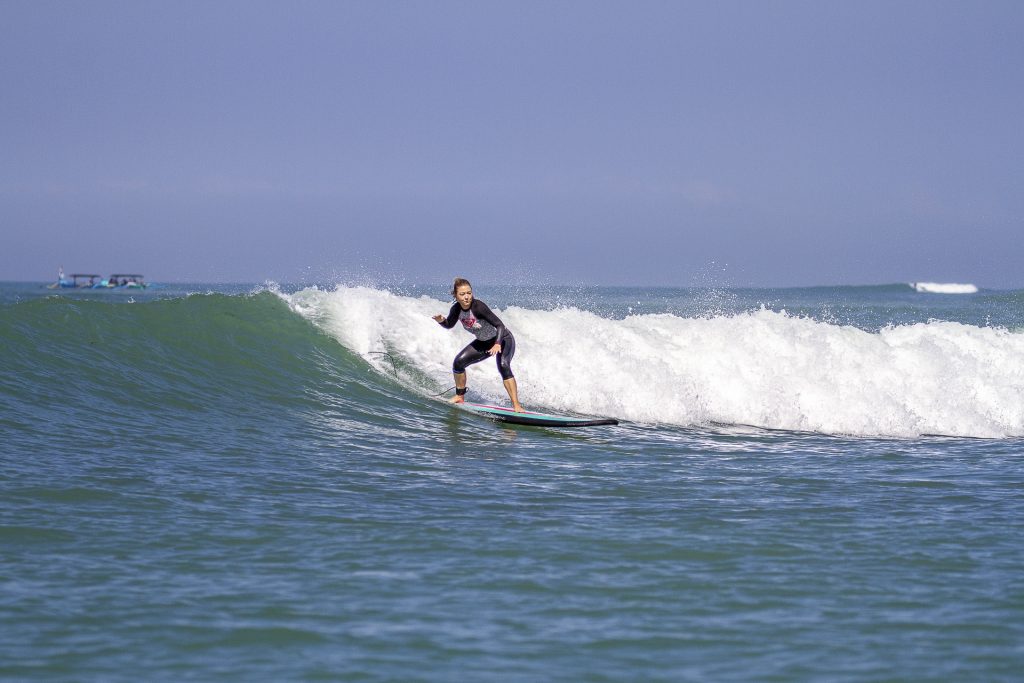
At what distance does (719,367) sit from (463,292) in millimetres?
5843

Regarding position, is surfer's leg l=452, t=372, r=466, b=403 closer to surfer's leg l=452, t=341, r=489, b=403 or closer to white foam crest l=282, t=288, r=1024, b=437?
surfer's leg l=452, t=341, r=489, b=403

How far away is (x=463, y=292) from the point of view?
12.8 m

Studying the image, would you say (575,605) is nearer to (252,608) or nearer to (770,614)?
(770,614)

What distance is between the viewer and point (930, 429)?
14469 mm

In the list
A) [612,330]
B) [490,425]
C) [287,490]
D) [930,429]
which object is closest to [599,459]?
[490,425]

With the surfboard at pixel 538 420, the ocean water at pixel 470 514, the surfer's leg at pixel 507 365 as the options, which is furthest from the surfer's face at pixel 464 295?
the ocean water at pixel 470 514

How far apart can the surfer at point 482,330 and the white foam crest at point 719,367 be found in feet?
5.37

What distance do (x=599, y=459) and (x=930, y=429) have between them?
21.0ft

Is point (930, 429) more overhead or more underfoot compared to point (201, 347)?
more underfoot

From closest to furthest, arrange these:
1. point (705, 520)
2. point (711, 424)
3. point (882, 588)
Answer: point (882, 588) → point (705, 520) → point (711, 424)

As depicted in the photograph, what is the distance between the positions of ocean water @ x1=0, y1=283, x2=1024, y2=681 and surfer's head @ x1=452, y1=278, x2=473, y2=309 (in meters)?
1.54

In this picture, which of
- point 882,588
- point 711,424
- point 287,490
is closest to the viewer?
point 882,588

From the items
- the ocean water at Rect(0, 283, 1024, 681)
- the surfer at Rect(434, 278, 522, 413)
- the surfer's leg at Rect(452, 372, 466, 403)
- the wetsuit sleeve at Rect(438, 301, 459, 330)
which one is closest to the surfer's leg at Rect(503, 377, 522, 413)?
the surfer at Rect(434, 278, 522, 413)

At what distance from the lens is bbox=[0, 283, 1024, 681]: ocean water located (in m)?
5.13
